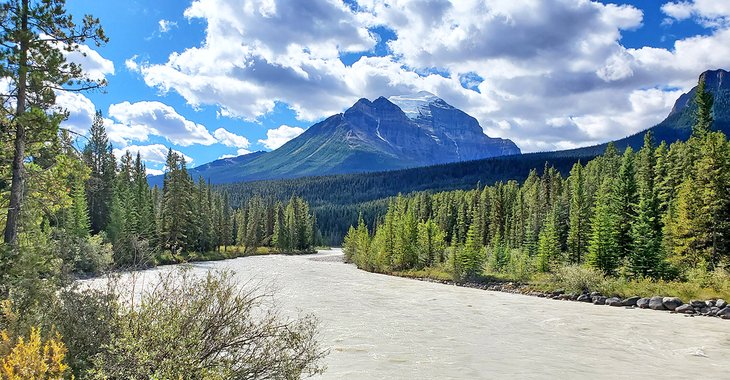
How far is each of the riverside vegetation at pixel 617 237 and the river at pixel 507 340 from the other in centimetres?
1049

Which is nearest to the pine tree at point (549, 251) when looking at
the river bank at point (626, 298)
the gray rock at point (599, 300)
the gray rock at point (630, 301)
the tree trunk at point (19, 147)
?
the river bank at point (626, 298)

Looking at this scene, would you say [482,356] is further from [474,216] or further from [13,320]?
[474,216]

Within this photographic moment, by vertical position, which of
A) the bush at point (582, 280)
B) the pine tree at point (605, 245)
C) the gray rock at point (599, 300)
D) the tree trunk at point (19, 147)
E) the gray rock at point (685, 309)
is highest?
the tree trunk at point (19, 147)

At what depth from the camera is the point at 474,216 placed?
98938mm

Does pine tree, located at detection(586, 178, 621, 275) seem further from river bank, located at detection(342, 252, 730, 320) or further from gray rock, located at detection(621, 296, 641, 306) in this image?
gray rock, located at detection(621, 296, 641, 306)

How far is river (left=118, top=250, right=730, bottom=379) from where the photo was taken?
50.9 ft

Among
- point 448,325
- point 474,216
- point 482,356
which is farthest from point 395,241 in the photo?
point 482,356

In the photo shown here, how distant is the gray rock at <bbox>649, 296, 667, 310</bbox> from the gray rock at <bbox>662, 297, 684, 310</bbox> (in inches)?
8.0

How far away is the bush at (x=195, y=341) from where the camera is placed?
6.77m

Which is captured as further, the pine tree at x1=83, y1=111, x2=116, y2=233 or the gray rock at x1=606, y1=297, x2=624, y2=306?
the pine tree at x1=83, y1=111, x2=116, y2=233

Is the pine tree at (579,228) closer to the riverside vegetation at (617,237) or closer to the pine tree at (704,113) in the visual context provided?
the riverside vegetation at (617,237)

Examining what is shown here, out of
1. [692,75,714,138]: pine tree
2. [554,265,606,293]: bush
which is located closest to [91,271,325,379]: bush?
[554,265,606,293]: bush

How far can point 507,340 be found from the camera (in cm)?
2075

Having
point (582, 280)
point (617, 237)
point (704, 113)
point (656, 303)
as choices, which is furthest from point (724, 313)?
point (704, 113)
